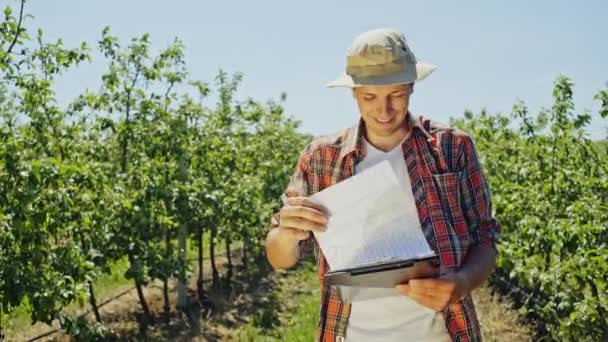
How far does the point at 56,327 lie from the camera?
6637 millimetres

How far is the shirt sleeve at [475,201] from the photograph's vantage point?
192cm

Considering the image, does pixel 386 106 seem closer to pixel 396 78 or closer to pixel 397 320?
pixel 396 78

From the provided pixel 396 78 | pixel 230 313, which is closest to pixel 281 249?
pixel 396 78

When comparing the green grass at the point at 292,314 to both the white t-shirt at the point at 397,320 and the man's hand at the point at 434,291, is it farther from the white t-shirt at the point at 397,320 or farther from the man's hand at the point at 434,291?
the man's hand at the point at 434,291

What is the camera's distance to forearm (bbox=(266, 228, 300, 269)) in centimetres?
185

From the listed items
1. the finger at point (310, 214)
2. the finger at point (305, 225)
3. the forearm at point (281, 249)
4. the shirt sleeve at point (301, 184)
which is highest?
the shirt sleeve at point (301, 184)

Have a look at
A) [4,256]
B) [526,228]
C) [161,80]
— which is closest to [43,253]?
[4,256]

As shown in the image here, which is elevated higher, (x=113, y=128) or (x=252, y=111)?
(x=252, y=111)

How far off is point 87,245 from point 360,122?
414cm

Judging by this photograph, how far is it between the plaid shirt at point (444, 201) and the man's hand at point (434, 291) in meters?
0.19

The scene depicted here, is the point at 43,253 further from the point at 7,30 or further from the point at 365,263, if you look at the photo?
the point at 365,263

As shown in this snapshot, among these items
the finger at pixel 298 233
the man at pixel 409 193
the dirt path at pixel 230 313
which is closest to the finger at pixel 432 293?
the man at pixel 409 193

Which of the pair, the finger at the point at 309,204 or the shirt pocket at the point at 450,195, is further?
the shirt pocket at the point at 450,195

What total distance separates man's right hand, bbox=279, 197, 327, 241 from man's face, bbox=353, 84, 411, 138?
33cm
